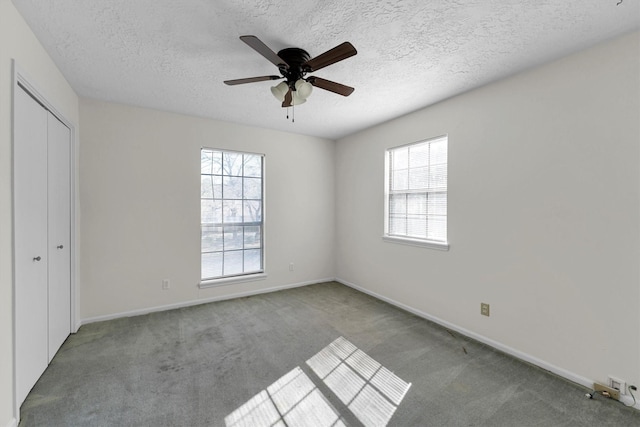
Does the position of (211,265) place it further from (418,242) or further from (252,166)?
(418,242)

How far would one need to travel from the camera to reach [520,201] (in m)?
2.42

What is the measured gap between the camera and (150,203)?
3.41 metres

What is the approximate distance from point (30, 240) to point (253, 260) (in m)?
2.56

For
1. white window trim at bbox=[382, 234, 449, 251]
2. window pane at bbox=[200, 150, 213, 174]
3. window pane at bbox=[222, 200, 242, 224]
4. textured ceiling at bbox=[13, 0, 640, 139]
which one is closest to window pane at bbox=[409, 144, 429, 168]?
textured ceiling at bbox=[13, 0, 640, 139]

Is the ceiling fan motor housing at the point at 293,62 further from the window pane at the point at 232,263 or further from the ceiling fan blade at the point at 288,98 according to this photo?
the window pane at the point at 232,263

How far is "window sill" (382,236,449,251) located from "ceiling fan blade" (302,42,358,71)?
223 cm

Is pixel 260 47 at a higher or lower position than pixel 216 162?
higher

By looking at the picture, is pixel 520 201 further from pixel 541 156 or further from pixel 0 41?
pixel 0 41

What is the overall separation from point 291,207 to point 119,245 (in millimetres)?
2327

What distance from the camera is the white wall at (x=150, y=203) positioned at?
312cm

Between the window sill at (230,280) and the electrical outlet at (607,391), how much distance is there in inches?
143

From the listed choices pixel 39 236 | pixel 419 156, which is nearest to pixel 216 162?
pixel 39 236

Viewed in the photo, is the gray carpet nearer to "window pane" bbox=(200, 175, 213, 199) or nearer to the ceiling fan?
"window pane" bbox=(200, 175, 213, 199)

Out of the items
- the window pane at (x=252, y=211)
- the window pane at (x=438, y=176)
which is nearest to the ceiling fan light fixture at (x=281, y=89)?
the window pane at (x=438, y=176)
